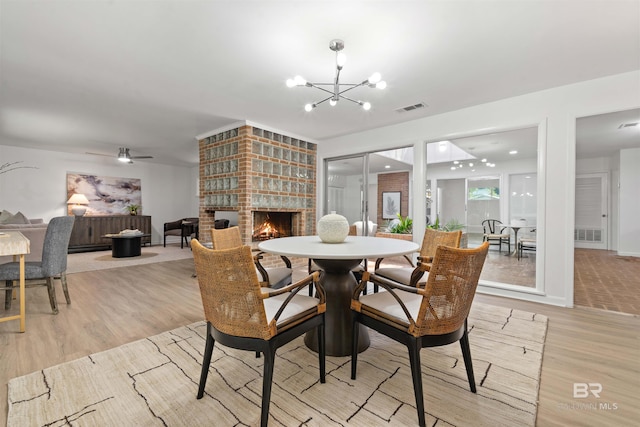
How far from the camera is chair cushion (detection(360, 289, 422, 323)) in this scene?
4.79 ft

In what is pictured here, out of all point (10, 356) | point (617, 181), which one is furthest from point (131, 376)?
point (617, 181)

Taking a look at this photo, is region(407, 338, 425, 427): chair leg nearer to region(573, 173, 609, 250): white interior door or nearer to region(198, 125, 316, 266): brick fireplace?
region(198, 125, 316, 266): brick fireplace

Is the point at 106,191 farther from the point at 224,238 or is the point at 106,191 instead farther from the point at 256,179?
the point at 224,238

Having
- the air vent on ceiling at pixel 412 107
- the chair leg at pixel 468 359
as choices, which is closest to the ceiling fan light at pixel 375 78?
the air vent on ceiling at pixel 412 107

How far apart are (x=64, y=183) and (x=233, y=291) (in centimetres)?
800

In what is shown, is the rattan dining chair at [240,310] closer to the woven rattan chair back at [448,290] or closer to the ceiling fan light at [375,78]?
the woven rattan chair back at [448,290]

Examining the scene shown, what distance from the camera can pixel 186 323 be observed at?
2504mm

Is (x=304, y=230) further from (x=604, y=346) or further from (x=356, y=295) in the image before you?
(x=604, y=346)

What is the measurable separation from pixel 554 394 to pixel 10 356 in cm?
348

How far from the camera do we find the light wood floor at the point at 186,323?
1.49m

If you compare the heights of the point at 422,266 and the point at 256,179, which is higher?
the point at 256,179

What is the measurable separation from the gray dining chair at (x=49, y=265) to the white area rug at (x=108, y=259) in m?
2.15

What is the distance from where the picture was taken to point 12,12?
1.89m

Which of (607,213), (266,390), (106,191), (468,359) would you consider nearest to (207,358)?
(266,390)
